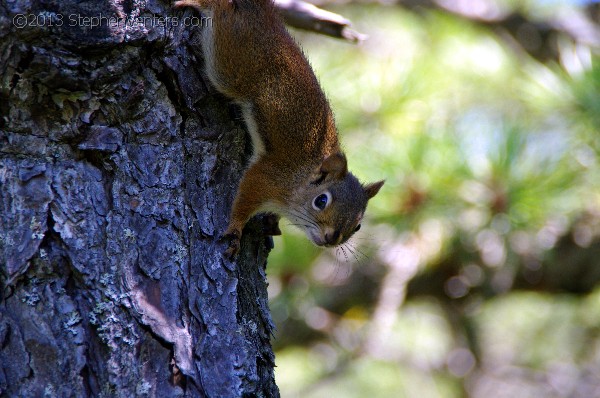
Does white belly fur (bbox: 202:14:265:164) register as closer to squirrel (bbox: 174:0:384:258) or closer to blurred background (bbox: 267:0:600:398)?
squirrel (bbox: 174:0:384:258)

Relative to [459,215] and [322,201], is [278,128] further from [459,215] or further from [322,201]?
[459,215]

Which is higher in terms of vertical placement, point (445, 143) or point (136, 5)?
point (136, 5)

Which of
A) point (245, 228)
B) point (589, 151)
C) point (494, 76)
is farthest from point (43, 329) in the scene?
point (494, 76)

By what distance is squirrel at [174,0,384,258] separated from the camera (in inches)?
74.4

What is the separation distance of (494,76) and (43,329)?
2.70m

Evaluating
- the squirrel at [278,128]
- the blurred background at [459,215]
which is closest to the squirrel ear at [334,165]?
the squirrel at [278,128]

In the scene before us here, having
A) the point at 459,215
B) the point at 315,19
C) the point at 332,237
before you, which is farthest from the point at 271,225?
the point at 459,215

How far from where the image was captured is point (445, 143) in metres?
2.68

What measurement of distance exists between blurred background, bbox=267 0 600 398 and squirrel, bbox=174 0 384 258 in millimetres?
253

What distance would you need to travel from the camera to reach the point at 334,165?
7.37ft

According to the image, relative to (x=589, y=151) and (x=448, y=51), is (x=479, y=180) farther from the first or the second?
(x=448, y=51)

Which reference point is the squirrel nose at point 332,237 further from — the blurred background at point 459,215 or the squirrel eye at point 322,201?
the blurred background at point 459,215

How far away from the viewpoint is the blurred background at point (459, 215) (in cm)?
269

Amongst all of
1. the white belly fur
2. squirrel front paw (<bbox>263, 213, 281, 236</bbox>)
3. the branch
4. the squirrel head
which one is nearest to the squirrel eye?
the squirrel head
